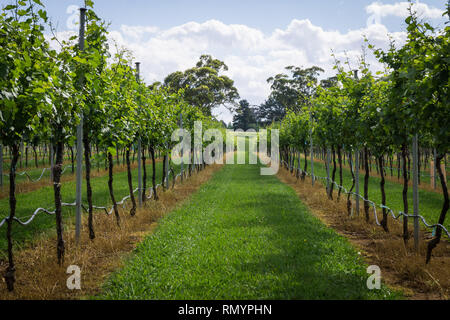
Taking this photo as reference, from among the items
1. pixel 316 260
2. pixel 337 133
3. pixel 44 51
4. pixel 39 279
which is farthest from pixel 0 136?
pixel 337 133

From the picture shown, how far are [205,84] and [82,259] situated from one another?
3720cm

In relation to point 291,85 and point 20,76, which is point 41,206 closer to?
point 20,76

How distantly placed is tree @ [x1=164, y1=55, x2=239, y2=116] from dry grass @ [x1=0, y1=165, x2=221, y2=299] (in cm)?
3094

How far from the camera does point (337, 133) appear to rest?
9.54 metres

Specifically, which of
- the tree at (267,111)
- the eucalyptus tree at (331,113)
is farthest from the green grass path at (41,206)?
the tree at (267,111)

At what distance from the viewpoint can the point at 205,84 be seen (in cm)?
4103

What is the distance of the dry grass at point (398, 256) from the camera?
456cm

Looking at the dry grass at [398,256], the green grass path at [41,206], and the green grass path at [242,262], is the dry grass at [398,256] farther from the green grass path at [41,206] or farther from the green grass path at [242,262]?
the green grass path at [41,206]

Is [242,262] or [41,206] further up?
[41,206]

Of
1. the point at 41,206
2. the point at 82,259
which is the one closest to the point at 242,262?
the point at 82,259

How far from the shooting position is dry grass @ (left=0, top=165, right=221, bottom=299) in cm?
440

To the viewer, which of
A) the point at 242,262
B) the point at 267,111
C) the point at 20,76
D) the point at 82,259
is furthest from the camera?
the point at 267,111

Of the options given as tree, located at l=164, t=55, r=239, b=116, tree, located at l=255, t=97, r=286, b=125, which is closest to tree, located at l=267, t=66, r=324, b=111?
tree, located at l=164, t=55, r=239, b=116

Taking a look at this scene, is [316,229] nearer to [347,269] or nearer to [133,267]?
[347,269]
